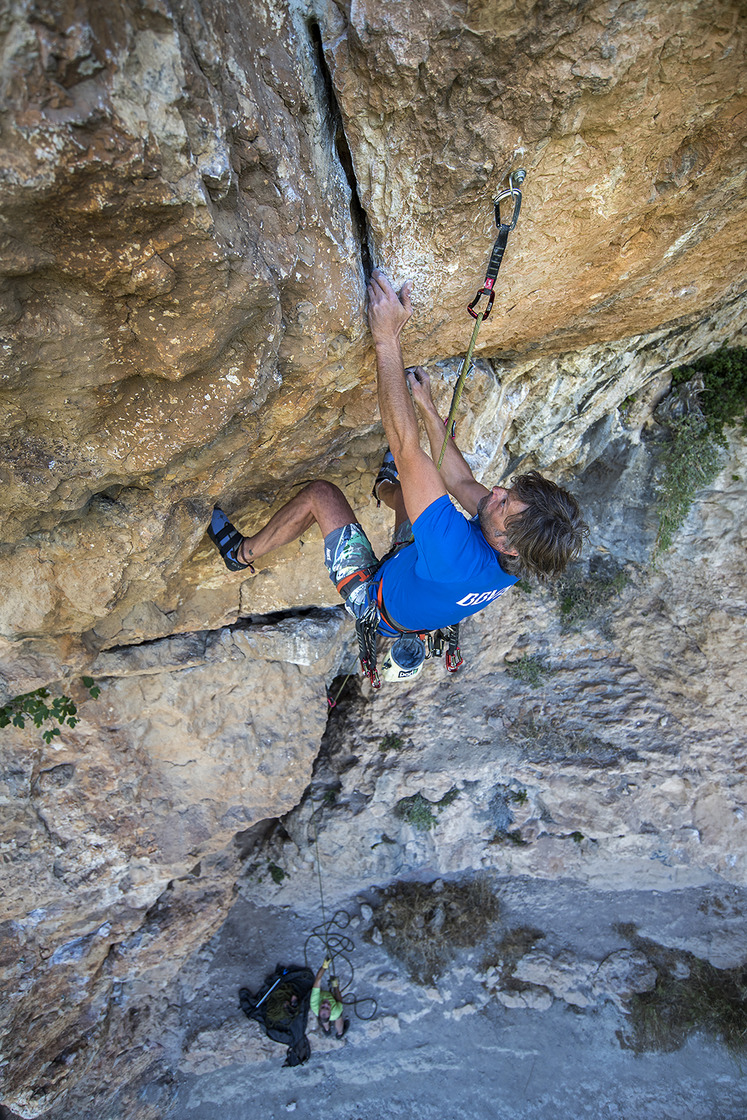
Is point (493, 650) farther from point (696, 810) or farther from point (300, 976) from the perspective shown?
point (300, 976)

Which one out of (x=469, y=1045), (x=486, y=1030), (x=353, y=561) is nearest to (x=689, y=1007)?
(x=486, y=1030)

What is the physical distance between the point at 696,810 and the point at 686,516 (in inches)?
118

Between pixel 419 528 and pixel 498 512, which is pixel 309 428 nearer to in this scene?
pixel 419 528

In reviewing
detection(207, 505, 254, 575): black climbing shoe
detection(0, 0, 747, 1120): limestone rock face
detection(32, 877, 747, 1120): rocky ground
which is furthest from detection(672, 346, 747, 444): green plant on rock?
detection(32, 877, 747, 1120): rocky ground

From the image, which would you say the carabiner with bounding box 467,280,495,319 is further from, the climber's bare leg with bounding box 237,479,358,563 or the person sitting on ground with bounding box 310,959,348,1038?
the person sitting on ground with bounding box 310,959,348,1038

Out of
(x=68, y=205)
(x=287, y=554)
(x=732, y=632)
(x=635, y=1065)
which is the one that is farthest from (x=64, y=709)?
(x=635, y=1065)

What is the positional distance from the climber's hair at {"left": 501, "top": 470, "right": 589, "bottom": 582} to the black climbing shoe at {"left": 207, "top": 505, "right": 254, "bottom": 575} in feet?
4.99

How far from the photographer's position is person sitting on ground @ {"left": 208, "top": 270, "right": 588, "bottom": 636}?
2.41 metres

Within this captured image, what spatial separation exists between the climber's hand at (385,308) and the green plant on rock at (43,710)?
3.08 metres

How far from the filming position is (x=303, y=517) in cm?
334

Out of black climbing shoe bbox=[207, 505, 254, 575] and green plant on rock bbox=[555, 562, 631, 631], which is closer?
black climbing shoe bbox=[207, 505, 254, 575]

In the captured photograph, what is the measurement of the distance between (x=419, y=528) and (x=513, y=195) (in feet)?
4.19

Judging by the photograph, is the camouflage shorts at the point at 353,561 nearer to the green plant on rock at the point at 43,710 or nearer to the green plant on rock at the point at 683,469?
the green plant on rock at the point at 43,710

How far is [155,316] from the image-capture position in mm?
1740
